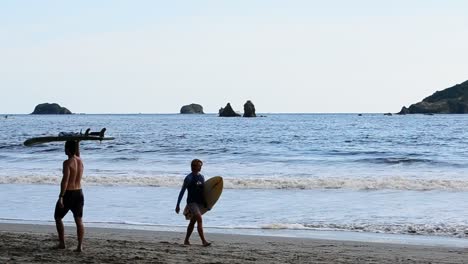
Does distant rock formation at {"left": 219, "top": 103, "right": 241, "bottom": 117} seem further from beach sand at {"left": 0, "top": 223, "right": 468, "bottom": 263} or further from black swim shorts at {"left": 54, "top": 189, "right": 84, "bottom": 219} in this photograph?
black swim shorts at {"left": 54, "top": 189, "right": 84, "bottom": 219}

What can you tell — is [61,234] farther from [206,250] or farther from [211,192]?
[211,192]

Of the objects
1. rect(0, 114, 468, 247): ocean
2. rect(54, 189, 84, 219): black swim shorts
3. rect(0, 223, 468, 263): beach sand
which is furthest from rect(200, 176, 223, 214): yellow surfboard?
rect(0, 114, 468, 247): ocean

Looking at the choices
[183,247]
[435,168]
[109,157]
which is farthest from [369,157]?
[183,247]

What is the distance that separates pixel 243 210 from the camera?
1716 centimetres

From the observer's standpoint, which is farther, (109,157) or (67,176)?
(109,157)

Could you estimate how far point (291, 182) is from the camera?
942 inches

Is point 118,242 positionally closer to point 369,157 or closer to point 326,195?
point 326,195

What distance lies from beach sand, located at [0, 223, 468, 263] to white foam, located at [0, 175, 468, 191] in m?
10.2

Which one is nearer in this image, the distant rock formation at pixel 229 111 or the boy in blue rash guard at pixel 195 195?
the boy in blue rash guard at pixel 195 195

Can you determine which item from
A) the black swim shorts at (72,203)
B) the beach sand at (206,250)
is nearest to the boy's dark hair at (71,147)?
the black swim shorts at (72,203)

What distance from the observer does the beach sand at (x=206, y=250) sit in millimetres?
10102

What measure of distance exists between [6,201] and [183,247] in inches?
355

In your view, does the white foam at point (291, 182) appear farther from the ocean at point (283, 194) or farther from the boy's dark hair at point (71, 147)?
the boy's dark hair at point (71, 147)

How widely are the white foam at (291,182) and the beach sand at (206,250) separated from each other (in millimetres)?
10203
